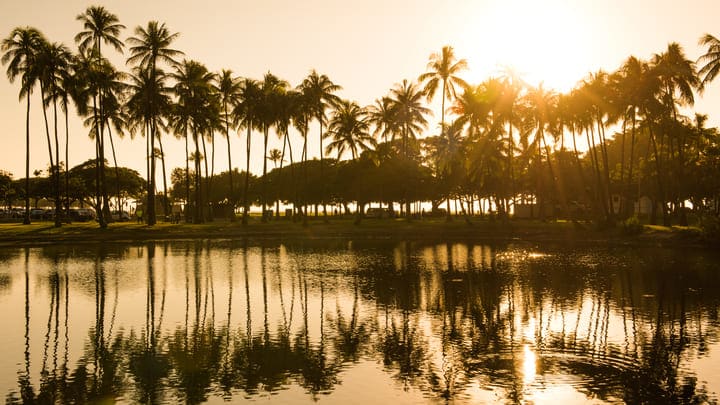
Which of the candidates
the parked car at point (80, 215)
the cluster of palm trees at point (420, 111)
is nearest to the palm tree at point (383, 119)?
the cluster of palm trees at point (420, 111)

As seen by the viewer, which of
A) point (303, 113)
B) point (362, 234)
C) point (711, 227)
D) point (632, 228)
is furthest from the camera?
point (303, 113)

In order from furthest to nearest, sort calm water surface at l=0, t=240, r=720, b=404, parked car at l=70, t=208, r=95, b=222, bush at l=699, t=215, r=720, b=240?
parked car at l=70, t=208, r=95, b=222, bush at l=699, t=215, r=720, b=240, calm water surface at l=0, t=240, r=720, b=404

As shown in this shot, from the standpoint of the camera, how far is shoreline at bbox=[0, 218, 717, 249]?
50.6 meters

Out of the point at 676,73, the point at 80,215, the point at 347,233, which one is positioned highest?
the point at 676,73

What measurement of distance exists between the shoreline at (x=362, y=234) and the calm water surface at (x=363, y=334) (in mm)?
18409

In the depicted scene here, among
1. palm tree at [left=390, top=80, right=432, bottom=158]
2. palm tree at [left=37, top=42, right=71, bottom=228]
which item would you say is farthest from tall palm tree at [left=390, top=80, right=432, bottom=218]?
palm tree at [left=37, top=42, right=71, bottom=228]

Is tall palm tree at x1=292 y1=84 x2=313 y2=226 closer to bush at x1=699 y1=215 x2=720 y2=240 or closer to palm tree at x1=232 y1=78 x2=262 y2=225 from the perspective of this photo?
palm tree at x1=232 y1=78 x2=262 y2=225

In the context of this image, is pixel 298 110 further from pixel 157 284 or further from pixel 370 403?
pixel 370 403

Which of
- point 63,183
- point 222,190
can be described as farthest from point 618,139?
point 63,183

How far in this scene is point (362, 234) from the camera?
63562 mm

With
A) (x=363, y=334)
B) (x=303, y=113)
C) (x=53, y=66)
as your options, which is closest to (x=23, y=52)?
(x=53, y=66)

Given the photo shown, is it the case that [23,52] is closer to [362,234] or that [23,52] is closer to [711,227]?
[362,234]

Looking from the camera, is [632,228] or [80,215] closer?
[632,228]

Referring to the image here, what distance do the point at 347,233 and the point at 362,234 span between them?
1550mm
